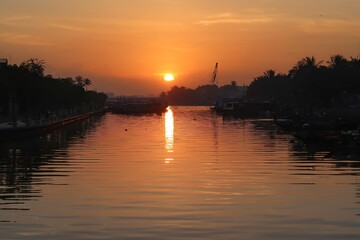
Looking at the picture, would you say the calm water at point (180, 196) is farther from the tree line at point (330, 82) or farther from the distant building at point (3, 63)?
the tree line at point (330, 82)

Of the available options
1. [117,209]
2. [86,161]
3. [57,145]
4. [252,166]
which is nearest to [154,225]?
[117,209]

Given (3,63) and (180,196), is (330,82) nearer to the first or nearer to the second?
(3,63)

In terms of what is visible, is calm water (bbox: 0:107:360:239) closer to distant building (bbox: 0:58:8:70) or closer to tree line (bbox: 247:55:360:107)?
distant building (bbox: 0:58:8:70)

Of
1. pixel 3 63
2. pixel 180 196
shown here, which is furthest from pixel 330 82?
pixel 180 196

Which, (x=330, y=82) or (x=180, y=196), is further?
(x=330, y=82)

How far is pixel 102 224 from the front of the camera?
24.8m

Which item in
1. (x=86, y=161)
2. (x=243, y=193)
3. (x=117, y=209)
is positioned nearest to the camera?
(x=117, y=209)

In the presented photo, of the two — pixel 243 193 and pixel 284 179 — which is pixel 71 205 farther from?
pixel 284 179

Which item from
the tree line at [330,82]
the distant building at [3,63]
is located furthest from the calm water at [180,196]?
the tree line at [330,82]

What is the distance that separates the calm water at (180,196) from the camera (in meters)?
23.9

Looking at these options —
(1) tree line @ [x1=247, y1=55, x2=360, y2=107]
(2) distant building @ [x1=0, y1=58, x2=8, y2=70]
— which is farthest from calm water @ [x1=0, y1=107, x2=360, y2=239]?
(1) tree line @ [x1=247, y1=55, x2=360, y2=107]

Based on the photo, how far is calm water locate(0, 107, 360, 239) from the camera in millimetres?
23906

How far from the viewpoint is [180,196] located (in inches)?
1244

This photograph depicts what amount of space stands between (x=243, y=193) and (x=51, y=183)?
426 inches
